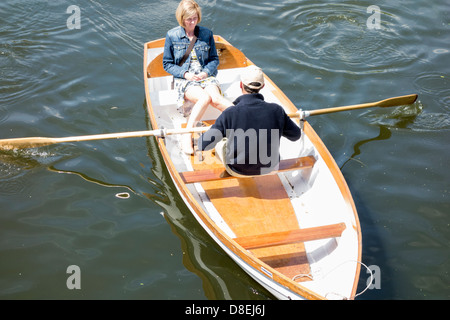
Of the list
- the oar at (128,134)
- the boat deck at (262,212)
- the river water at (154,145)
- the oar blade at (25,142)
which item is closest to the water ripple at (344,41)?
the river water at (154,145)

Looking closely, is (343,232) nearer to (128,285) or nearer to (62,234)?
(128,285)

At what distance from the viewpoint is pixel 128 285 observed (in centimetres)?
554

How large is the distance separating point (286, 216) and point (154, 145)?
2562 mm

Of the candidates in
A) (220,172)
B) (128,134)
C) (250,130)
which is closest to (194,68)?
(128,134)

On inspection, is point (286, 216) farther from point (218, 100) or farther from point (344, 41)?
point (344, 41)

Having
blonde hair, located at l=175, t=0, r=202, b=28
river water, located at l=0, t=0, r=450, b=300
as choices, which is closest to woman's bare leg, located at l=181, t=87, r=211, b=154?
river water, located at l=0, t=0, r=450, b=300

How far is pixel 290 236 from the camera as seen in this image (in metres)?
5.22

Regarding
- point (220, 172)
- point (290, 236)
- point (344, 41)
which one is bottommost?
point (290, 236)

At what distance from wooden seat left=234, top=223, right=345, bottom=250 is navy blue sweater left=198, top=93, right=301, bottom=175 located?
0.85 meters

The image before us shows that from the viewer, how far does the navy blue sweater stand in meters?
5.16

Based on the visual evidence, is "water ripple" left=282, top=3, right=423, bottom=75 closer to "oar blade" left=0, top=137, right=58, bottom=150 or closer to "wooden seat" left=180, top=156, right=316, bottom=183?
"wooden seat" left=180, top=156, right=316, bottom=183

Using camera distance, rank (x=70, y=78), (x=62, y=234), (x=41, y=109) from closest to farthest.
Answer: (x=62, y=234), (x=41, y=109), (x=70, y=78)

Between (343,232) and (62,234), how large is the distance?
3.40m
